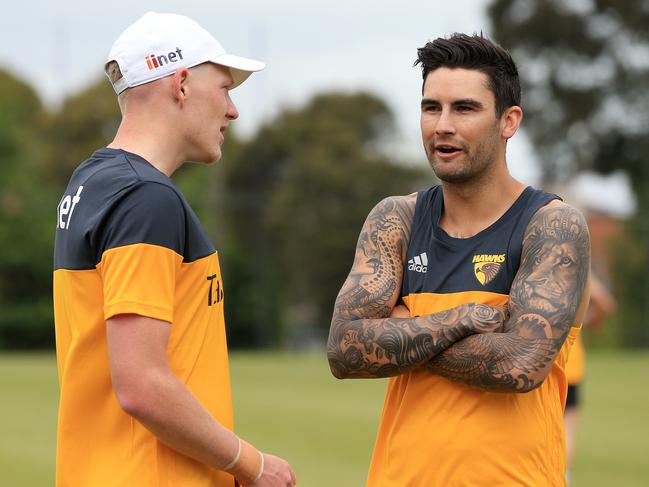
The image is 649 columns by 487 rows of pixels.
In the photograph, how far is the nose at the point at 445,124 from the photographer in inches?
163

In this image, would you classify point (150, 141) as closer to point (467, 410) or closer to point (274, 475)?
point (274, 475)

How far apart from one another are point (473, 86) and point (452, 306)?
836 mm

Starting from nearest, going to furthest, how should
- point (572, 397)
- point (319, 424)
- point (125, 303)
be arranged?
point (125, 303) → point (572, 397) → point (319, 424)

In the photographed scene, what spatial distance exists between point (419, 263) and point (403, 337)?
346 millimetres

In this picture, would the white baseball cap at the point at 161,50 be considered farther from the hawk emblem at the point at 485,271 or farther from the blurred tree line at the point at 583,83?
the blurred tree line at the point at 583,83

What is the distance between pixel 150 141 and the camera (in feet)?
12.0

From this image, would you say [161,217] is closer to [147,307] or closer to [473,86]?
[147,307]

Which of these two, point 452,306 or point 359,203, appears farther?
point 359,203

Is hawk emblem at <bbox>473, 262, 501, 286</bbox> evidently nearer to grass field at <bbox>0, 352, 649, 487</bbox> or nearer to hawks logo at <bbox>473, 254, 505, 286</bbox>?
hawks logo at <bbox>473, 254, 505, 286</bbox>

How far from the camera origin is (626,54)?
46.5 meters

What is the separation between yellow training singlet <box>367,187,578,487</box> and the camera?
398cm

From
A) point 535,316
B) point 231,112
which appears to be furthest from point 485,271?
point 231,112

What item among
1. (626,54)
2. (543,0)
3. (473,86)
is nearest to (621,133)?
(626,54)

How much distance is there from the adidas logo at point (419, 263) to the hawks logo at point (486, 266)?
0.20 meters
